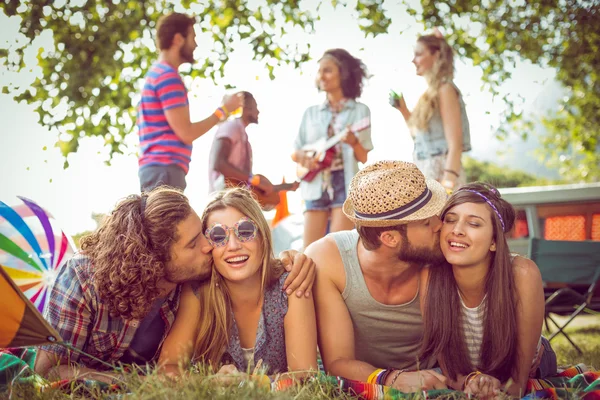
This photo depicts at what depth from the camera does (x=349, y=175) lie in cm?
497

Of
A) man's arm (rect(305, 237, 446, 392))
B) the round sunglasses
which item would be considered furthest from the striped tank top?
the round sunglasses

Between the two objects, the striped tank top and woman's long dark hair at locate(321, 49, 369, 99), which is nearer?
the striped tank top

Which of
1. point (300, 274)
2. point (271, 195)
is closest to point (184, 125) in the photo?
point (271, 195)

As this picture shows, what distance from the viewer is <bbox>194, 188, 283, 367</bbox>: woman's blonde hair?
2893 mm

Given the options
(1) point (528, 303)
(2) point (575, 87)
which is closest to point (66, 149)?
(1) point (528, 303)

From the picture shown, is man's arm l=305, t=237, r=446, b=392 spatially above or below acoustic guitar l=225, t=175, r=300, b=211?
below

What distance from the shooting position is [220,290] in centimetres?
296

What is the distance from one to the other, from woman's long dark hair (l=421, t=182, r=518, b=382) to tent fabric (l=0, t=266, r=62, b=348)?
5.70ft

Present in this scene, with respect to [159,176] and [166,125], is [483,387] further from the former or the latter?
[166,125]

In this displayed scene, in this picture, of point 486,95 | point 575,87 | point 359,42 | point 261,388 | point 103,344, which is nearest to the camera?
point 261,388

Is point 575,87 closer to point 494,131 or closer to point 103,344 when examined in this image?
point 494,131

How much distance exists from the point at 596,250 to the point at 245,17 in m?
4.20

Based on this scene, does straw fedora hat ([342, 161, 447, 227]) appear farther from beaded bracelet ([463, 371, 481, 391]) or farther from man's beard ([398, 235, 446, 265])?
beaded bracelet ([463, 371, 481, 391])

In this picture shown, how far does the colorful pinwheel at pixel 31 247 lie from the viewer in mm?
3375
